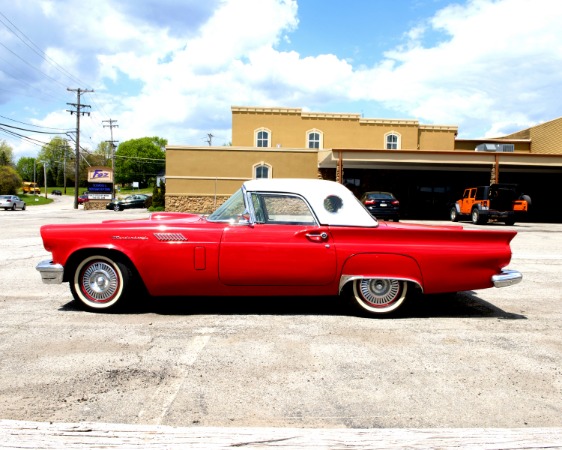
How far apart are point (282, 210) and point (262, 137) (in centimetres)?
3124

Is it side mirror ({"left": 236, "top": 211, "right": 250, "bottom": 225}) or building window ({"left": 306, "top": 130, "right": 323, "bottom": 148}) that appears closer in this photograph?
side mirror ({"left": 236, "top": 211, "right": 250, "bottom": 225})

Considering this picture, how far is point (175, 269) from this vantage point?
15.9 feet

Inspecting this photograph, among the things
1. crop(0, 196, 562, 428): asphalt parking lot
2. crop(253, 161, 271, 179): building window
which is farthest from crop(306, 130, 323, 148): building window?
crop(0, 196, 562, 428): asphalt parking lot

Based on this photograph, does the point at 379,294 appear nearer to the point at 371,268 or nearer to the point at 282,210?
the point at 371,268

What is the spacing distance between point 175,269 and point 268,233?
3.47ft

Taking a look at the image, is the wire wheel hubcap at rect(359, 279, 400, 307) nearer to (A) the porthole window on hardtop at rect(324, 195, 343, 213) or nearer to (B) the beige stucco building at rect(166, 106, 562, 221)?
(A) the porthole window on hardtop at rect(324, 195, 343, 213)

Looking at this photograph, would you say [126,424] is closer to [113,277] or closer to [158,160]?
[113,277]

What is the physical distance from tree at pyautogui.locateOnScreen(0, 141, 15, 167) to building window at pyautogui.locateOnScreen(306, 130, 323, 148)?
313 feet

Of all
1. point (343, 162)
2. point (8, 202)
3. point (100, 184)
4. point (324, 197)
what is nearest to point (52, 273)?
point (324, 197)

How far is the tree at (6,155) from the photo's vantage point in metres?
106

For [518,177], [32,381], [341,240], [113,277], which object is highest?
[518,177]

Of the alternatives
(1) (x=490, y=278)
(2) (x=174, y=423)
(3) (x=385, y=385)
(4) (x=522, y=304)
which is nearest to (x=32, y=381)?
(2) (x=174, y=423)

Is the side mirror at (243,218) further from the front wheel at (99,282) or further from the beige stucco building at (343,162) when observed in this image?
the beige stucco building at (343,162)

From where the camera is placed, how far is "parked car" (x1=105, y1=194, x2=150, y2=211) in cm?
4872
